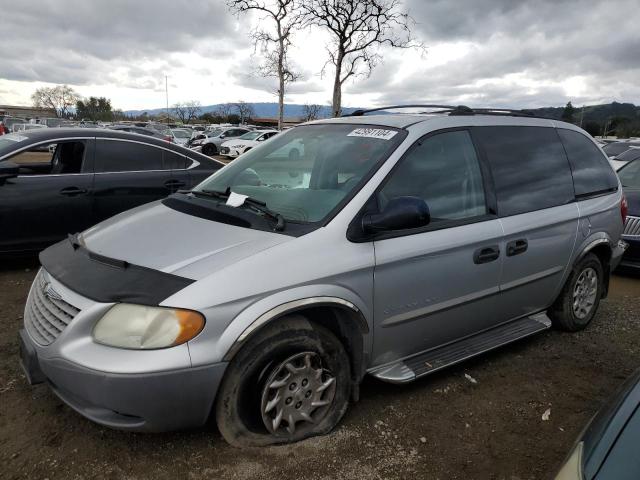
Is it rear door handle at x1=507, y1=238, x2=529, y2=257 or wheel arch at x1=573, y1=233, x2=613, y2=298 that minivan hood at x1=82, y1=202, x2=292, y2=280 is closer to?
rear door handle at x1=507, y1=238, x2=529, y2=257

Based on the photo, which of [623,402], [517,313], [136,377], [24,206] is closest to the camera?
[623,402]

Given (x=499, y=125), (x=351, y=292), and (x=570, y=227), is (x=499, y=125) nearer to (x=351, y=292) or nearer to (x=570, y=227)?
(x=570, y=227)

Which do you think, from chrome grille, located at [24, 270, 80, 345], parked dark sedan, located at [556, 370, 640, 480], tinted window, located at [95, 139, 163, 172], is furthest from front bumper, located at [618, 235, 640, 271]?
chrome grille, located at [24, 270, 80, 345]

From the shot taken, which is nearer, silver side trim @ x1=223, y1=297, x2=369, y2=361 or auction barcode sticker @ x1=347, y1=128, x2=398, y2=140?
silver side trim @ x1=223, y1=297, x2=369, y2=361

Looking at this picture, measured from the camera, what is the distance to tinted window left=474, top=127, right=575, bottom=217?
357cm

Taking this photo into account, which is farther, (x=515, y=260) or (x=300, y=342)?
(x=515, y=260)

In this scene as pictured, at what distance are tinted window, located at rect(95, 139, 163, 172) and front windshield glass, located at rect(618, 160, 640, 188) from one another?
21.6 ft

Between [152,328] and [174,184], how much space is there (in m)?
4.08

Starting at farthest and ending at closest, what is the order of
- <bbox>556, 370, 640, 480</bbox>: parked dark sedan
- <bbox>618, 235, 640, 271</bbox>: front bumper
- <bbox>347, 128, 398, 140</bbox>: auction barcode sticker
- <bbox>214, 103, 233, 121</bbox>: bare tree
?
<bbox>214, 103, 233, 121</bbox>: bare tree → <bbox>618, 235, 640, 271</bbox>: front bumper → <bbox>347, 128, 398, 140</bbox>: auction barcode sticker → <bbox>556, 370, 640, 480</bbox>: parked dark sedan

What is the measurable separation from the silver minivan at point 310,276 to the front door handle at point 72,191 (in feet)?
7.95

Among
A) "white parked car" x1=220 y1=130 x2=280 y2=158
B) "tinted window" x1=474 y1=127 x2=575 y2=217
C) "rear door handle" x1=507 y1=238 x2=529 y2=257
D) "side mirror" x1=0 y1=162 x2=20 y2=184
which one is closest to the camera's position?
"rear door handle" x1=507 y1=238 x2=529 y2=257

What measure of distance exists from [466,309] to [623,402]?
1.54 m

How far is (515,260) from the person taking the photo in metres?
3.53

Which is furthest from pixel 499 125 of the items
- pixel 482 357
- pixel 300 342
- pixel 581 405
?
pixel 300 342
